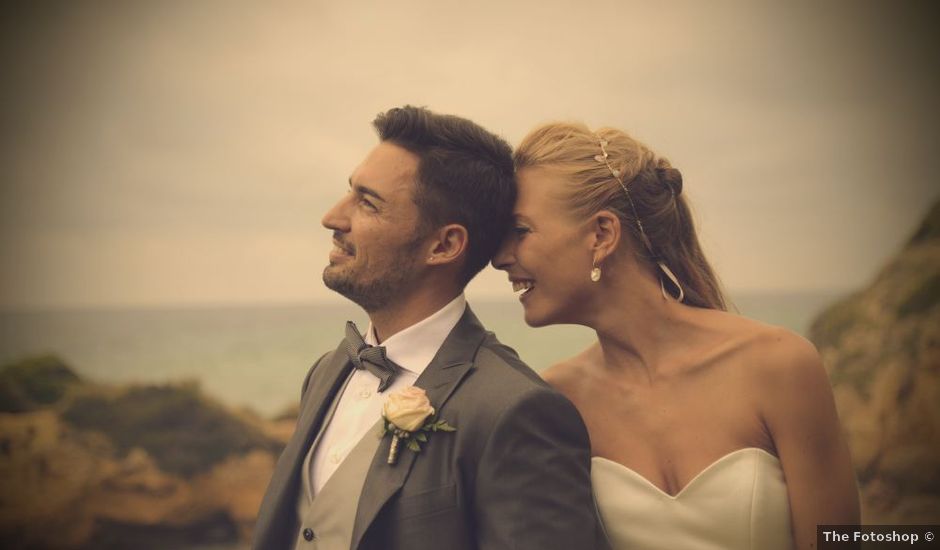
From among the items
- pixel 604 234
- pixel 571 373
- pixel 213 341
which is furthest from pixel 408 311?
pixel 213 341

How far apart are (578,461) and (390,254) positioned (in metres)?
0.69

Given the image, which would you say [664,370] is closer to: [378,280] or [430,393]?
[430,393]

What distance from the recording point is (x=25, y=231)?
10.2 metres

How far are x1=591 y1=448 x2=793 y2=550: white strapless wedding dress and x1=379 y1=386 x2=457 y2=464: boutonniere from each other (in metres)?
0.69

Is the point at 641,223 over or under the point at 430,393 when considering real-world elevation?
over

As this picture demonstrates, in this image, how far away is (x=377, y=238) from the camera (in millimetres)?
2256

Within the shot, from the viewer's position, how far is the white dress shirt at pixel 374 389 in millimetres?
2201

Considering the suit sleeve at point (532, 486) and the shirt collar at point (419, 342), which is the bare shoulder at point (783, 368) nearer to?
the suit sleeve at point (532, 486)

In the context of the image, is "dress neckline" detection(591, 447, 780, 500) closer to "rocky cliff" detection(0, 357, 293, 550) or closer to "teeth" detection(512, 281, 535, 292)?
"teeth" detection(512, 281, 535, 292)

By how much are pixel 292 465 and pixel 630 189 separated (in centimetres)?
117

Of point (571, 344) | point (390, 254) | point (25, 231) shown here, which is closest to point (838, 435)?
point (390, 254)

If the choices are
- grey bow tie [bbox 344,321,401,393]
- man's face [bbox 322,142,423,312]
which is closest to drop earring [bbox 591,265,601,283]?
man's face [bbox 322,142,423,312]

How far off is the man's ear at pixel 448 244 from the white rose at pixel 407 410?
1.30 ft

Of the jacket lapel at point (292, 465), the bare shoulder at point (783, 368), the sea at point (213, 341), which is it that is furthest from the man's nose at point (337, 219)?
the sea at point (213, 341)
